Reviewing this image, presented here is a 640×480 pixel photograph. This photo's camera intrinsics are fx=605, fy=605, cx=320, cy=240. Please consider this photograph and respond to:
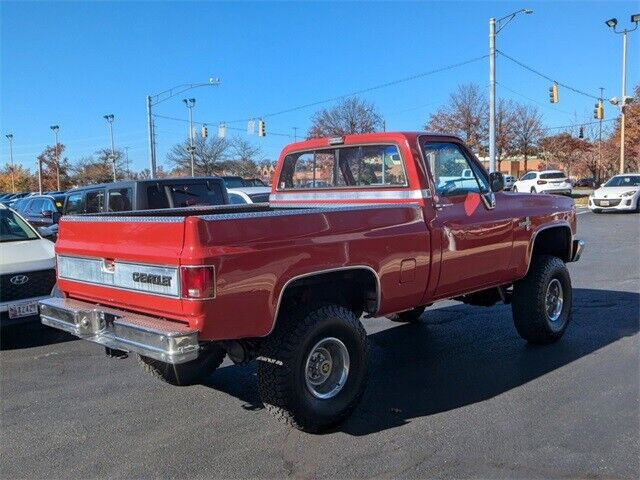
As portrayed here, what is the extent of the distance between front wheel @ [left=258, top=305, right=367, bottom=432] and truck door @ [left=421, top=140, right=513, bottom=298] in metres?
1.03

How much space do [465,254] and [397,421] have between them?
5.20 ft

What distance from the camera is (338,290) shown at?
14.6 ft

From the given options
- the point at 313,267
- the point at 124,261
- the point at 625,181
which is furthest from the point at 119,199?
the point at 625,181

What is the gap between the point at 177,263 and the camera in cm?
347

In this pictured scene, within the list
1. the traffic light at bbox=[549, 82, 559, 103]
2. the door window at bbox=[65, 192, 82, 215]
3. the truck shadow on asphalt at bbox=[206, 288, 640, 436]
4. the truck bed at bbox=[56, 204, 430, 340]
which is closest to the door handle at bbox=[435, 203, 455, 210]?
the truck bed at bbox=[56, 204, 430, 340]

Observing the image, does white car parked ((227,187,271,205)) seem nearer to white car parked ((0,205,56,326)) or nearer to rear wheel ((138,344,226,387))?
white car parked ((0,205,56,326))

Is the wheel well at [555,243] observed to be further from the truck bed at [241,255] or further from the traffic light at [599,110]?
the traffic light at [599,110]

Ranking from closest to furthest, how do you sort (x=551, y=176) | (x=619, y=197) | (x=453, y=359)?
(x=453, y=359)
(x=619, y=197)
(x=551, y=176)

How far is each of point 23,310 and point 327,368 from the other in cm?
387

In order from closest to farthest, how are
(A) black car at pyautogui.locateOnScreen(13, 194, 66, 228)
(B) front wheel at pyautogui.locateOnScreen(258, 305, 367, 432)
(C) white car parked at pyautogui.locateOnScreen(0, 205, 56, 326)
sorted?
(B) front wheel at pyautogui.locateOnScreen(258, 305, 367, 432)
(C) white car parked at pyautogui.locateOnScreen(0, 205, 56, 326)
(A) black car at pyautogui.locateOnScreen(13, 194, 66, 228)

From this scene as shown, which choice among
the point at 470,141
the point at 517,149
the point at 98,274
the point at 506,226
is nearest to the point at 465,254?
the point at 506,226

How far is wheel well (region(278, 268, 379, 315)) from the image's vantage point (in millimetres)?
4047

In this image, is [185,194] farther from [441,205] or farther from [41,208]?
[41,208]

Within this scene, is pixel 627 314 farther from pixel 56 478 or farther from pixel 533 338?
pixel 56 478
